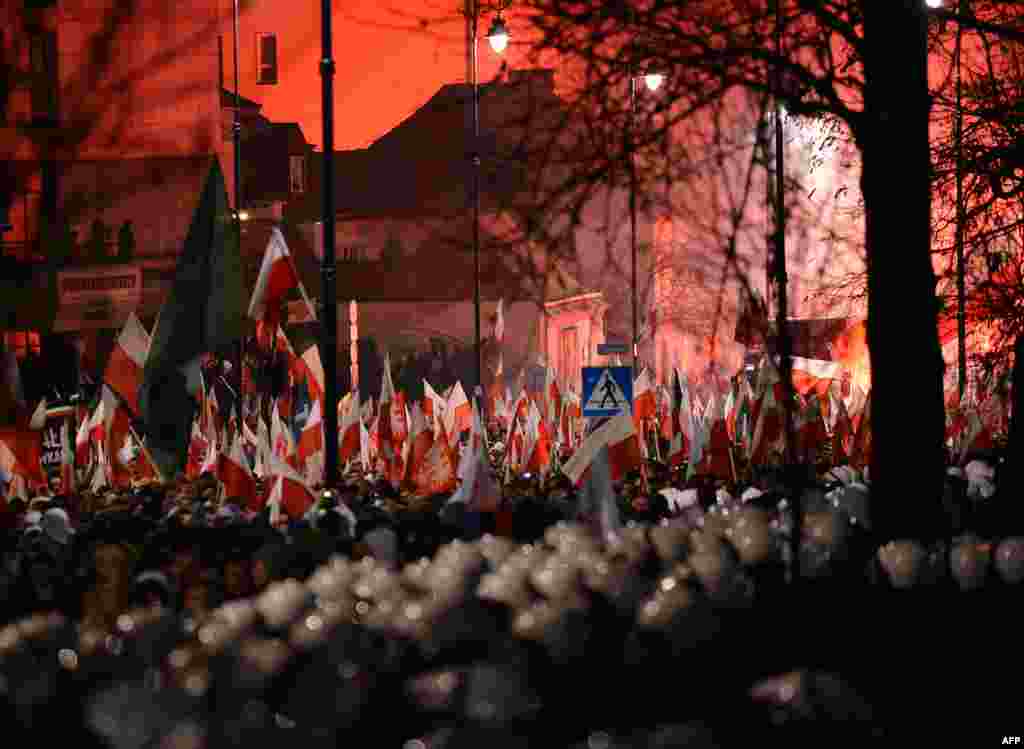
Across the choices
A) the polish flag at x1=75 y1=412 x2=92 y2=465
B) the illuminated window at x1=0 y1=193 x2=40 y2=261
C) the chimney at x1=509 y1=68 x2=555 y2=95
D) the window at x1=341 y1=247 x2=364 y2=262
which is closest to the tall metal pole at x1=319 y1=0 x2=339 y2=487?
the chimney at x1=509 y1=68 x2=555 y2=95

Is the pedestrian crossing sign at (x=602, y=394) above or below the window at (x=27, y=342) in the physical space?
below

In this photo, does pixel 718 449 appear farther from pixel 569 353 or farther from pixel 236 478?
pixel 569 353

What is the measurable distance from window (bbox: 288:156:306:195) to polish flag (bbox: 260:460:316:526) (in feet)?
176

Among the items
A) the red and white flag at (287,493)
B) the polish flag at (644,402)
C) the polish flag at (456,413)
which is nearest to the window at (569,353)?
the polish flag at (456,413)

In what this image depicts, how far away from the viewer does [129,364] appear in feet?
64.5

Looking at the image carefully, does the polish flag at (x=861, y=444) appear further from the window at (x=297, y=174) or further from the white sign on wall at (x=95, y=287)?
the window at (x=297, y=174)

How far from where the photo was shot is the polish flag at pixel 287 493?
53.8 feet

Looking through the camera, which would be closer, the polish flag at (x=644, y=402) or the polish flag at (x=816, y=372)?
the polish flag at (x=644, y=402)

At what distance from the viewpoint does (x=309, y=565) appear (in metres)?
11.7

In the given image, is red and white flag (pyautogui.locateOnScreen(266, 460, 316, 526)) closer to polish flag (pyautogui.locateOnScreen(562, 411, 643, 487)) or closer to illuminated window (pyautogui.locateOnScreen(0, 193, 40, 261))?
polish flag (pyautogui.locateOnScreen(562, 411, 643, 487))

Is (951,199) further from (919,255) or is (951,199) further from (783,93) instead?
(783,93)

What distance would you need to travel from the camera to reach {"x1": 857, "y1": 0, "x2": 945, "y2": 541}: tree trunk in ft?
41.4

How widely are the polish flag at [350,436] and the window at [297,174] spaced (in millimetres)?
46195

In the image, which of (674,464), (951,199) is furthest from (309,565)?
(674,464)
